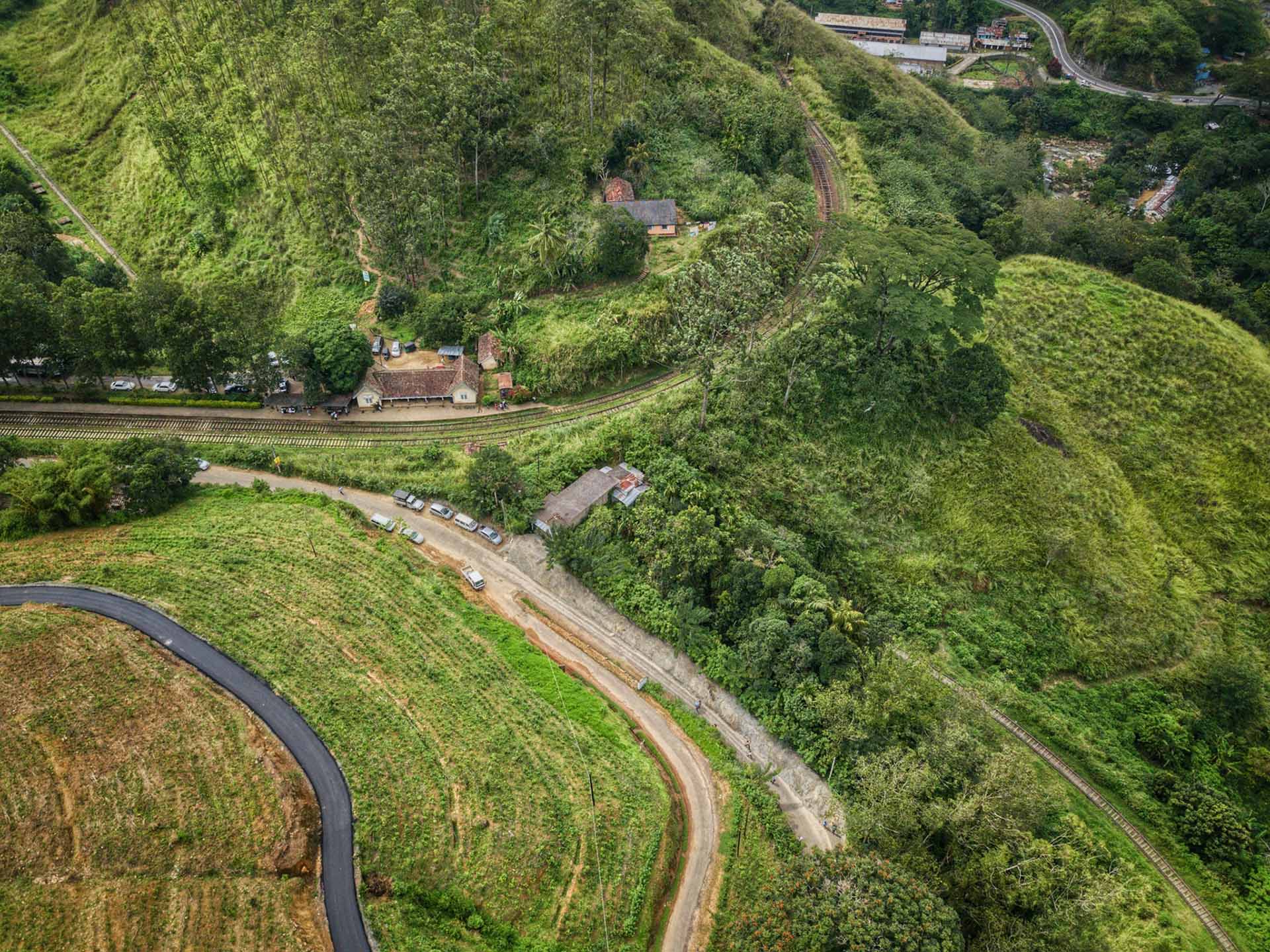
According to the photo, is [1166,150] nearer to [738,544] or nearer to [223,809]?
[738,544]

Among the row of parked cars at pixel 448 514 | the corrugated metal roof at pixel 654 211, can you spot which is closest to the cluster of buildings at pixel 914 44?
the corrugated metal roof at pixel 654 211

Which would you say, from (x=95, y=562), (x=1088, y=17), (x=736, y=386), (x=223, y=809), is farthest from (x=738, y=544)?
(x=1088, y=17)

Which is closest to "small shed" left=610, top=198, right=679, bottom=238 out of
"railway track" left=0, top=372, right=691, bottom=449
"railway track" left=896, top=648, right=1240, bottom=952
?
"railway track" left=0, top=372, right=691, bottom=449

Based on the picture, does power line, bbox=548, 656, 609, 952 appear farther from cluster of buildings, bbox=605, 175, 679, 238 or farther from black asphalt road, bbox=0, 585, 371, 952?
cluster of buildings, bbox=605, 175, 679, 238

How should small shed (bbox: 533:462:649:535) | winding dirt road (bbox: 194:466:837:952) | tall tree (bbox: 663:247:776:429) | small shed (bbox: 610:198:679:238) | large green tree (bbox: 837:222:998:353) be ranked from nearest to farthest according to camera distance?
winding dirt road (bbox: 194:466:837:952), small shed (bbox: 533:462:649:535), large green tree (bbox: 837:222:998:353), tall tree (bbox: 663:247:776:429), small shed (bbox: 610:198:679:238)

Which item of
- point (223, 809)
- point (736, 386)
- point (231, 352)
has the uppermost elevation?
point (231, 352)

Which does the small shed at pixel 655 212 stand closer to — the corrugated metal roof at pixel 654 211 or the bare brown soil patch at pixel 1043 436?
the corrugated metal roof at pixel 654 211
